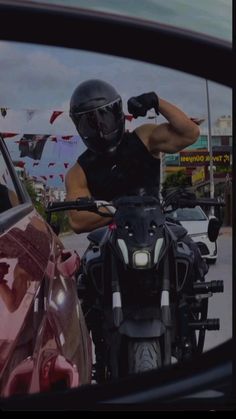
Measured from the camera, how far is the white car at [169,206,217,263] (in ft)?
11.1

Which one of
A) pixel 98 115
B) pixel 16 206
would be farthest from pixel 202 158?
pixel 16 206

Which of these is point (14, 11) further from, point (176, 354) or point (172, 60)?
point (176, 354)

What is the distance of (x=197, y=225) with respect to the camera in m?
3.41

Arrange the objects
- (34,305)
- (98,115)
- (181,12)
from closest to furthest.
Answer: (34,305), (181,12), (98,115)

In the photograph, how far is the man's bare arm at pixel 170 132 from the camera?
3344 mm

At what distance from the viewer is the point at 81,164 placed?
3.37 m

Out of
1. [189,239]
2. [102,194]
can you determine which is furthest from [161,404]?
[102,194]

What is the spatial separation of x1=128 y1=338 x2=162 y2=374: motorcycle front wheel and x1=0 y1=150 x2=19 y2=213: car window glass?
0.77 metres

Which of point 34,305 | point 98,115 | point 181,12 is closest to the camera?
point 34,305

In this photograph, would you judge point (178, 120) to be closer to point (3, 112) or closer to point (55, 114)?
point (55, 114)

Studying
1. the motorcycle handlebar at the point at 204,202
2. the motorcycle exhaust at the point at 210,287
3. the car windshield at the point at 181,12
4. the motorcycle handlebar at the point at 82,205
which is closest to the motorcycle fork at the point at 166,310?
the motorcycle exhaust at the point at 210,287

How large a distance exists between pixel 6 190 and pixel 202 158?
0.82 m

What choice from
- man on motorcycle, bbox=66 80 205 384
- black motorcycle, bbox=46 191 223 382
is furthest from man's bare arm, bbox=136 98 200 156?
black motorcycle, bbox=46 191 223 382

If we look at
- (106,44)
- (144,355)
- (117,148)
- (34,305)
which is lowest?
(144,355)
